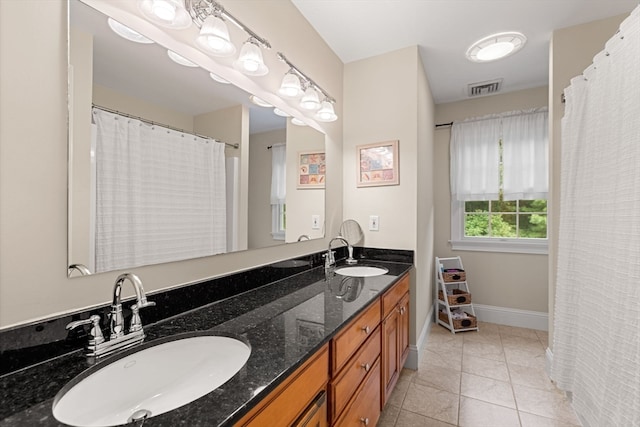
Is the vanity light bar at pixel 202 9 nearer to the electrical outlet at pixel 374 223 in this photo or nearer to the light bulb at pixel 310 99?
the light bulb at pixel 310 99

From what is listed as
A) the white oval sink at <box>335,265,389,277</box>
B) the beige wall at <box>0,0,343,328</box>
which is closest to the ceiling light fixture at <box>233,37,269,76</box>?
the beige wall at <box>0,0,343,328</box>

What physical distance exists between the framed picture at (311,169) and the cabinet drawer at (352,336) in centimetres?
93

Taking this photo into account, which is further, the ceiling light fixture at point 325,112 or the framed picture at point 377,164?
the framed picture at point 377,164

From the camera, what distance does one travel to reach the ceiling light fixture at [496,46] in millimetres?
2145

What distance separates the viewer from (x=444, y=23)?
199 centimetres

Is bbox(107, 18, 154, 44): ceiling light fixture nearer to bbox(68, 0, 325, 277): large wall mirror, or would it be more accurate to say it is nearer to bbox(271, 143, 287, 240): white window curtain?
bbox(68, 0, 325, 277): large wall mirror

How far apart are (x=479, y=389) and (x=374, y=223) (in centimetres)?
138

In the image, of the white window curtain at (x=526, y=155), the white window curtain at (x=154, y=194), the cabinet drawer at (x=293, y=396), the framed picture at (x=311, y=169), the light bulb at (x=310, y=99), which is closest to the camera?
the cabinet drawer at (x=293, y=396)

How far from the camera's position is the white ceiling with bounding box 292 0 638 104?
1821mm

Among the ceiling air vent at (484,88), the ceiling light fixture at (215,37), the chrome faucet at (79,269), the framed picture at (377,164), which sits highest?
the ceiling air vent at (484,88)

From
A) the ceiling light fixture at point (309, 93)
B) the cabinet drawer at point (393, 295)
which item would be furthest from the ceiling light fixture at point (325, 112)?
the cabinet drawer at point (393, 295)

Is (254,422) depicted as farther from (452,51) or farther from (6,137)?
(452,51)

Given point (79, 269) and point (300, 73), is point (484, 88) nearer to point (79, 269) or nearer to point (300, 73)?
point (300, 73)

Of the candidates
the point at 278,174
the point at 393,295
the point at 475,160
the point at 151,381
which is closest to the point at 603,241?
the point at 393,295
